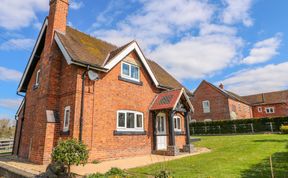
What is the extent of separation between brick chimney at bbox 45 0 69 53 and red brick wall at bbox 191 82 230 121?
3355 cm

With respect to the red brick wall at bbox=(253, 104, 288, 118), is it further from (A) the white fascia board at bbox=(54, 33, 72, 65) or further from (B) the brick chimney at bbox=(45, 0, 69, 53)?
(A) the white fascia board at bbox=(54, 33, 72, 65)

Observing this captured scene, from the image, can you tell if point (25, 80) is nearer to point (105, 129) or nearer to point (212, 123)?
point (105, 129)

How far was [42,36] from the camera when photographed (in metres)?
14.8

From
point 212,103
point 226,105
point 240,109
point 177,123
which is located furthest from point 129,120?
point 240,109

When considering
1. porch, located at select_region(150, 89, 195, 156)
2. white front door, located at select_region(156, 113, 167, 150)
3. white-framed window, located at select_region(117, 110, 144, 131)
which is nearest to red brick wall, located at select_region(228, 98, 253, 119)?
porch, located at select_region(150, 89, 195, 156)

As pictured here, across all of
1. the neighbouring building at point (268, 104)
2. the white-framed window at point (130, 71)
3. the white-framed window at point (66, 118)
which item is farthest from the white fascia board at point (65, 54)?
the neighbouring building at point (268, 104)

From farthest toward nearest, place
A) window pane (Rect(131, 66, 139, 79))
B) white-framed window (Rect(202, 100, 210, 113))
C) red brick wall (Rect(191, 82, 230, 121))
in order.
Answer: white-framed window (Rect(202, 100, 210, 113))
red brick wall (Rect(191, 82, 230, 121))
window pane (Rect(131, 66, 139, 79))

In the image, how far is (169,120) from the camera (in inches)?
609

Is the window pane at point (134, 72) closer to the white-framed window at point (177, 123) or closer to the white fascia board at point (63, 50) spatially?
the white fascia board at point (63, 50)

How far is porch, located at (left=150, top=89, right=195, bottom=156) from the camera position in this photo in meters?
14.1

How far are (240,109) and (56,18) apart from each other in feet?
139

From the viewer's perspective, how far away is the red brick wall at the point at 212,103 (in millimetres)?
39000

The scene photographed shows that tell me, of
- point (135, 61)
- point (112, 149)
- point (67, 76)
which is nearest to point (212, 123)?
point (135, 61)

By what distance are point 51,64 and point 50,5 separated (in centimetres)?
441
